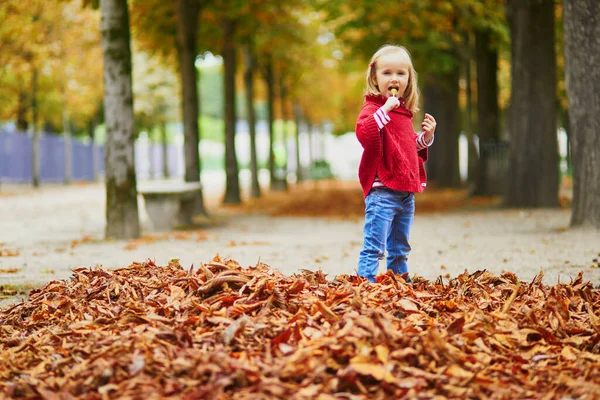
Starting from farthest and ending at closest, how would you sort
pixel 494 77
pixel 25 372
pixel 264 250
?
pixel 494 77 → pixel 264 250 → pixel 25 372

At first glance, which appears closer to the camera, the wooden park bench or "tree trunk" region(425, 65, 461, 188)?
the wooden park bench

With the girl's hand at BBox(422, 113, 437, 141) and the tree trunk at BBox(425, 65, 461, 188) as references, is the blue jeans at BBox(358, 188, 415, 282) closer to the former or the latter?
the girl's hand at BBox(422, 113, 437, 141)

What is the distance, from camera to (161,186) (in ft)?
47.4

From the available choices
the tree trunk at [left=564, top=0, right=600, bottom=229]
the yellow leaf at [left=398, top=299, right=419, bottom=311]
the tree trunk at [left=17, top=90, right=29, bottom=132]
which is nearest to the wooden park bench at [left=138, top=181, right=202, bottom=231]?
the tree trunk at [left=564, top=0, right=600, bottom=229]

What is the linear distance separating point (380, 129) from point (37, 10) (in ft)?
79.1

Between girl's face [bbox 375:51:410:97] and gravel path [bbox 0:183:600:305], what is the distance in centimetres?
179

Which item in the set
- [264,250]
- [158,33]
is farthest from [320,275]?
[158,33]

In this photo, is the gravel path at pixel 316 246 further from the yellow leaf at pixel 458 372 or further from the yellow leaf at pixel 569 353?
the yellow leaf at pixel 458 372

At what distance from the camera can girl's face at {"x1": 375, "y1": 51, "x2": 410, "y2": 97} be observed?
5605 mm

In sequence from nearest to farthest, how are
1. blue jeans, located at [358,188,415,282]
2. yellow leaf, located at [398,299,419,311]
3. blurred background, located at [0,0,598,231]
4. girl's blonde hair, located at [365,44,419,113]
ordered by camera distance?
yellow leaf, located at [398,299,419,311] → blue jeans, located at [358,188,415,282] → girl's blonde hair, located at [365,44,419,113] → blurred background, located at [0,0,598,231]

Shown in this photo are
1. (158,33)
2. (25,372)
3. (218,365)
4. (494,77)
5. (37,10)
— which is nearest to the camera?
(218,365)

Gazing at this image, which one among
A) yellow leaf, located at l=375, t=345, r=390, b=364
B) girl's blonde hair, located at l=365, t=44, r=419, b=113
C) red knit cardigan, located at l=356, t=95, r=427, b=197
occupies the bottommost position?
yellow leaf, located at l=375, t=345, r=390, b=364

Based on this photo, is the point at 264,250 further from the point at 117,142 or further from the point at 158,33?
the point at 158,33

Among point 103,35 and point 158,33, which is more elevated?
point 158,33
